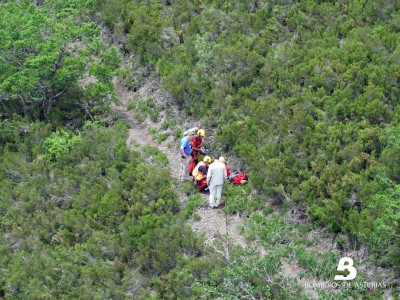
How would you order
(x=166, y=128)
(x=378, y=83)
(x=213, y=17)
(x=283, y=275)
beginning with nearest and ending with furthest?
(x=283, y=275) < (x=378, y=83) < (x=166, y=128) < (x=213, y=17)

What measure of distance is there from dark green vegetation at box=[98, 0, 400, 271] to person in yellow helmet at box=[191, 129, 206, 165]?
597 mm

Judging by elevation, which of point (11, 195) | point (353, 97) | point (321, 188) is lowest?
point (11, 195)

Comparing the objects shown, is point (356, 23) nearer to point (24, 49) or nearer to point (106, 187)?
point (106, 187)

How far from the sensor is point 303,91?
16.9m

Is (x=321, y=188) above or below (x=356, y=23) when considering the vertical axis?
below

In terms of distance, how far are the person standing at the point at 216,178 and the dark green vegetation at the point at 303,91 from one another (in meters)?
0.88

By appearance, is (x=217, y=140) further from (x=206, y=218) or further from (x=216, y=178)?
(x=206, y=218)

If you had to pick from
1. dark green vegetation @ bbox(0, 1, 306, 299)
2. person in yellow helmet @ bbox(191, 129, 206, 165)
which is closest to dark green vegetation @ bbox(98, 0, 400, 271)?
person in yellow helmet @ bbox(191, 129, 206, 165)

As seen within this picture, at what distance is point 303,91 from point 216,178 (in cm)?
345

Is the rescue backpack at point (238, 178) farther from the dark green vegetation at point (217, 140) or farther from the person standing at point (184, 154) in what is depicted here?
the person standing at point (184, 154)

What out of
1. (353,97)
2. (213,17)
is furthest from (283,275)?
(213,17)

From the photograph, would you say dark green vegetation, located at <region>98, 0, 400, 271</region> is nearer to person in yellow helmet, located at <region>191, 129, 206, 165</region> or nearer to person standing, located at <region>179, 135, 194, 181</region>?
person in yellow helmet, located at <region>191, 129, 206, 165</region>

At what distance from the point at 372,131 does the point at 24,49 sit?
11.7 meters

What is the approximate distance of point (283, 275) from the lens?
13.2m
